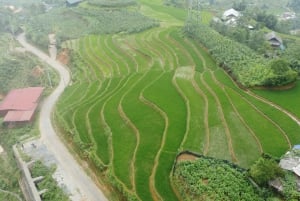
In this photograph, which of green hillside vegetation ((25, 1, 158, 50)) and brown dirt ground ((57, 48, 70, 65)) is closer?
brown dirt ground ((57, 48, 70, 65))

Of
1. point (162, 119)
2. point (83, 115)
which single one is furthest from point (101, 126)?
point (162, 119)

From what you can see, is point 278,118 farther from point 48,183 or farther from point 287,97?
point 48,183

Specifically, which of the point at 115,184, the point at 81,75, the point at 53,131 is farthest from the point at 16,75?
the point at 115,184

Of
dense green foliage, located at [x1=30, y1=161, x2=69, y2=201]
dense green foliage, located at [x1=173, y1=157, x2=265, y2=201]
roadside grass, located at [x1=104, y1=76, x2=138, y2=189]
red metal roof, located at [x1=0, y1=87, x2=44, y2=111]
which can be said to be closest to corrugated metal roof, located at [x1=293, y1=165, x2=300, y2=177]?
dense green foliage, located at [x1=173, y1=157, x2=265, y2=201]

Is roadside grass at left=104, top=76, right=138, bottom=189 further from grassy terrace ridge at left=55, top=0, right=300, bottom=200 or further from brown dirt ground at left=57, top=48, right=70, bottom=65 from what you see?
brown dirt ground at left=57, top=48, right=70, bottom=65

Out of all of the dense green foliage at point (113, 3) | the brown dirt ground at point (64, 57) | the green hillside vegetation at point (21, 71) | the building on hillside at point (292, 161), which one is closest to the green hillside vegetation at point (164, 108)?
the green hillside vegetation at point (21, 71)

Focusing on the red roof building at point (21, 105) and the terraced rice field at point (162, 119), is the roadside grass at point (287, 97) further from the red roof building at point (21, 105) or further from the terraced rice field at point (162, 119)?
the red roof building at point (21, 105)
